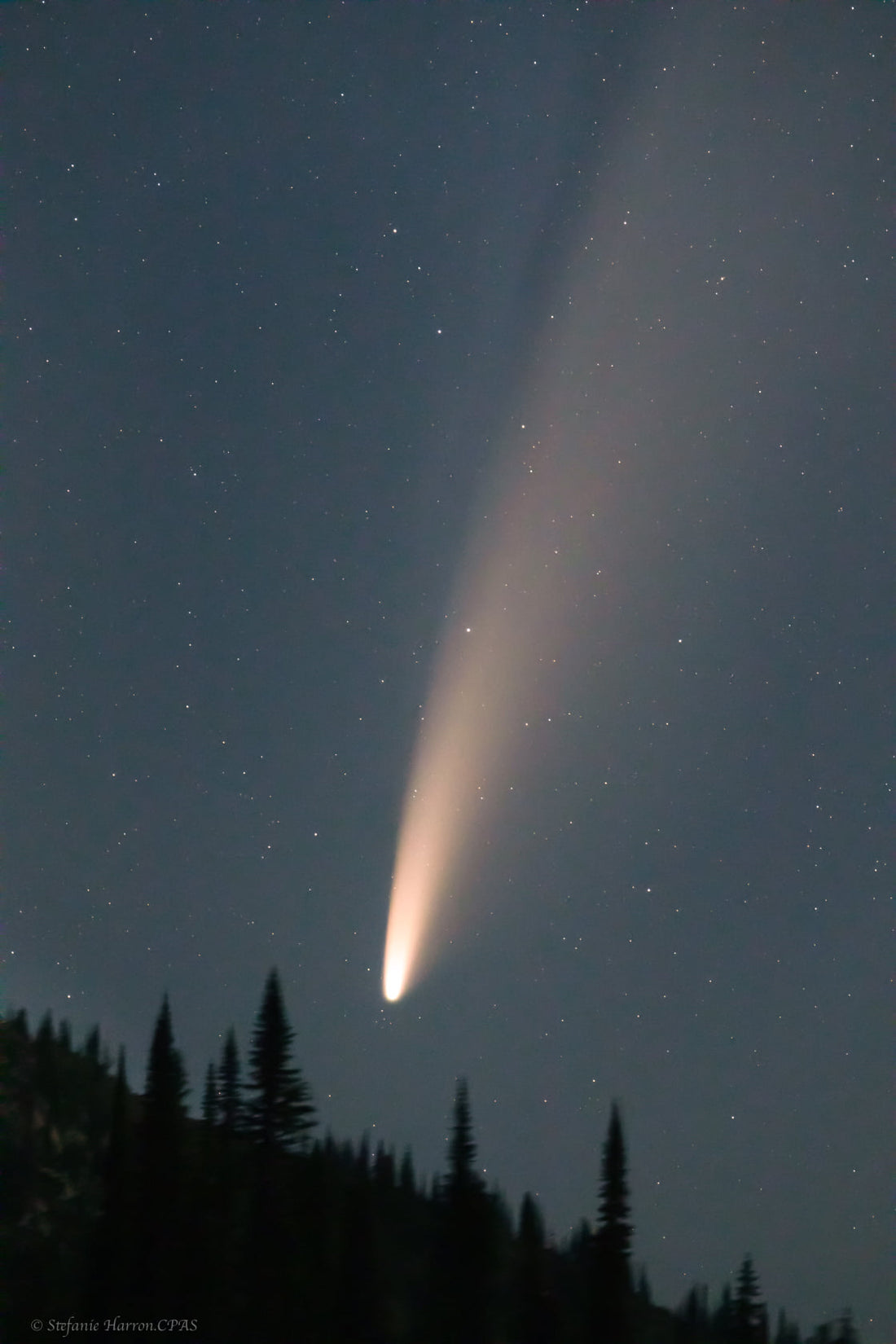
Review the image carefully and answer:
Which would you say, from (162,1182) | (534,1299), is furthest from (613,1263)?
(162,1182)

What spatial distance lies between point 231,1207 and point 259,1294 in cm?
412

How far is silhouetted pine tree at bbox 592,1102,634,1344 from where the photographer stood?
57.5m

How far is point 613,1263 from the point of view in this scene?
5759cm

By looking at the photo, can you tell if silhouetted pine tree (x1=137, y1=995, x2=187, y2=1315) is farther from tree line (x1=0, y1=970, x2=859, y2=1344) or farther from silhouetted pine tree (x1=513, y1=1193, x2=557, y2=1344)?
silhouetted pine tree (x1=513, y1=1193, x2=557, y2=1344)

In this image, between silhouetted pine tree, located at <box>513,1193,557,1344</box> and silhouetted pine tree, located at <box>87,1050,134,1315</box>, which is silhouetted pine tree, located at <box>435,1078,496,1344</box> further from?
silhouetted pine tree, located at <box>87,1050,134,1315</box>

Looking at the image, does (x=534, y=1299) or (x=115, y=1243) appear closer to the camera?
(x=115, y=1243)

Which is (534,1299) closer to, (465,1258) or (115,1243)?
(465,1258)

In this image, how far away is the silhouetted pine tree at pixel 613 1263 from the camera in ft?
189

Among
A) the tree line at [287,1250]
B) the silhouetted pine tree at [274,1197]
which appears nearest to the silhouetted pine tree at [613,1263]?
the tree line at [287,1250]

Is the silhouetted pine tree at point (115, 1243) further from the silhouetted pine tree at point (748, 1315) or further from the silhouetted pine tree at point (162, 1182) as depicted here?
the silhouetted pine tree at point (748, 1315)

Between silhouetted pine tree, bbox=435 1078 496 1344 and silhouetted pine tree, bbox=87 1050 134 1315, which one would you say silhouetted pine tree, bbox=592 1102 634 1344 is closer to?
silhouetted pine tree, bbox=435 1078 496 1344

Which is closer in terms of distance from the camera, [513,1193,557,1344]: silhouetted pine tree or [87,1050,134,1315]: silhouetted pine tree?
[87,1050,134,1315]: silhouetted pine tree

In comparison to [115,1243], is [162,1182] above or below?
above

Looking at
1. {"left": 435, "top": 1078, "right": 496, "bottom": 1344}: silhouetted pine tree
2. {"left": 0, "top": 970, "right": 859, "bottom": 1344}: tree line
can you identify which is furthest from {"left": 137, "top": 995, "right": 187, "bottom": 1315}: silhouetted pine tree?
{"left": 435, "top": 1078, "right": 496, "bottom": 1344}: silhouetted pine tree
